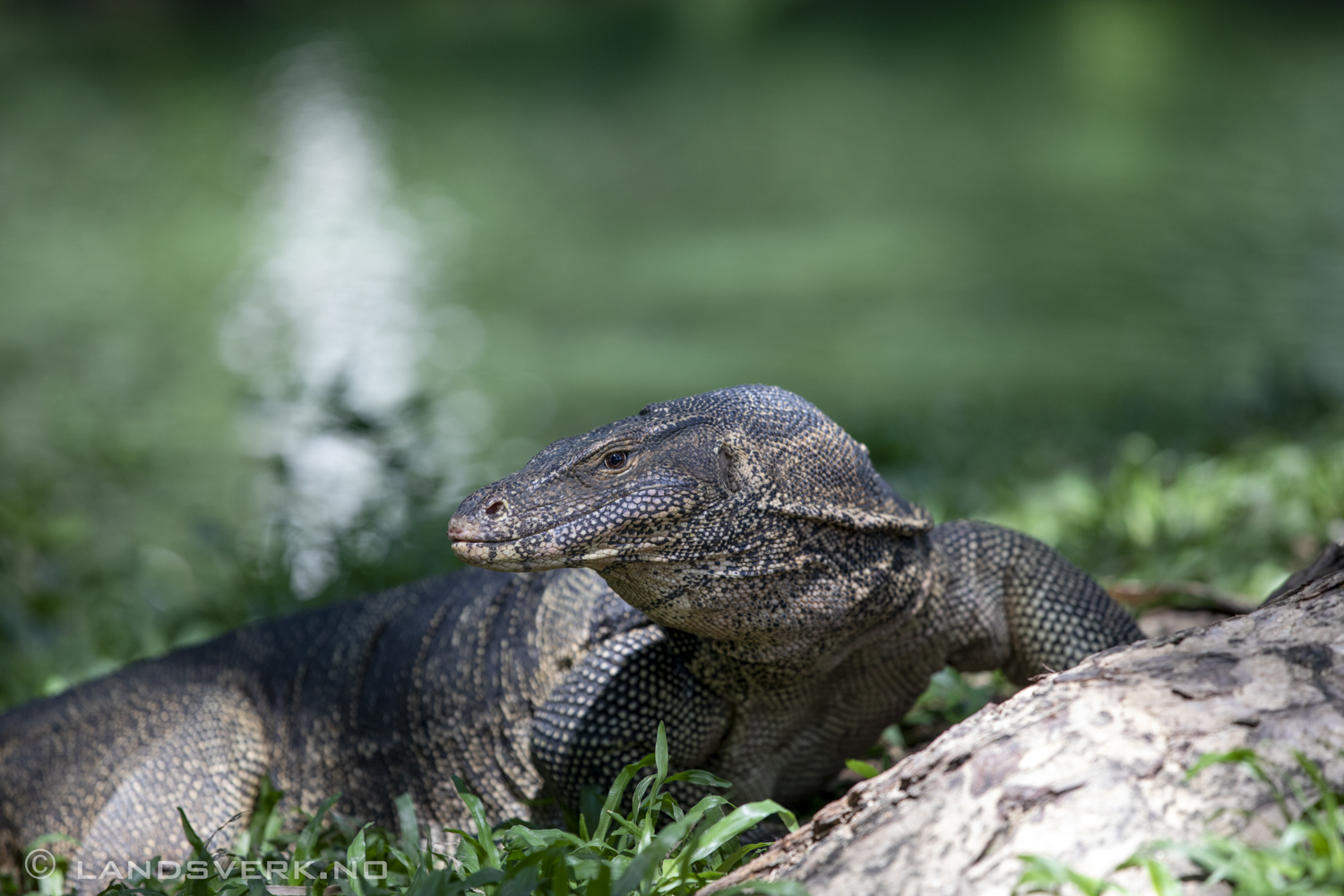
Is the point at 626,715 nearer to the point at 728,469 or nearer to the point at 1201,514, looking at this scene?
the point at 728,469

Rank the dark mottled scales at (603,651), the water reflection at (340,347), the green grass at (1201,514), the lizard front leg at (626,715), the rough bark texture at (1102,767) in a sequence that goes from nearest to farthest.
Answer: the rough bark texture at (1102,767)
the dark mottled scales at (603,651)
the lizard front leg at (626,715)
the green grass at (1201,514)
the water reflection at (340,347)

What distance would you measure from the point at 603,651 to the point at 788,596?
610 mm

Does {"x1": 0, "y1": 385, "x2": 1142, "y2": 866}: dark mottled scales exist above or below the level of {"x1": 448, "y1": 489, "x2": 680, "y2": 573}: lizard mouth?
below

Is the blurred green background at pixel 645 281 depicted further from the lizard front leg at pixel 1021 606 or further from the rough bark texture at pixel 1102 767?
the rough bark texture at pixel 1102 767

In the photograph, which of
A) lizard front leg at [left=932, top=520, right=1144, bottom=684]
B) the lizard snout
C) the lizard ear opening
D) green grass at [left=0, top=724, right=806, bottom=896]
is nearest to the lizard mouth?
the lizard snout

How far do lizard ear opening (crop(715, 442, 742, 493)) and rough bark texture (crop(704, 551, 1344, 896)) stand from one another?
2.33 feet

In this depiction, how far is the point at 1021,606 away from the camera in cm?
307

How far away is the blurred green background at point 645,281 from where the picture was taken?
18.2 feet

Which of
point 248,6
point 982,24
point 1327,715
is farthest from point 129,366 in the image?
point 248,6

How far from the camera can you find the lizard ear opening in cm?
258

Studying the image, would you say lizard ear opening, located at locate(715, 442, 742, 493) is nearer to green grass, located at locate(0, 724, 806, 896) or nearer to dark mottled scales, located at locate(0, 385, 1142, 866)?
dark mottled scales, located at locate(0, 385, 1142, 866)

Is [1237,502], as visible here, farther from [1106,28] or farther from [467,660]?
[1106,28]

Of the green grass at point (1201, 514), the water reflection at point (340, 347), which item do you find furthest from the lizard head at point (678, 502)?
the water reflection at point (340, 347)

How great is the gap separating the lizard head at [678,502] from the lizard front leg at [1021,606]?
1.38 ft
